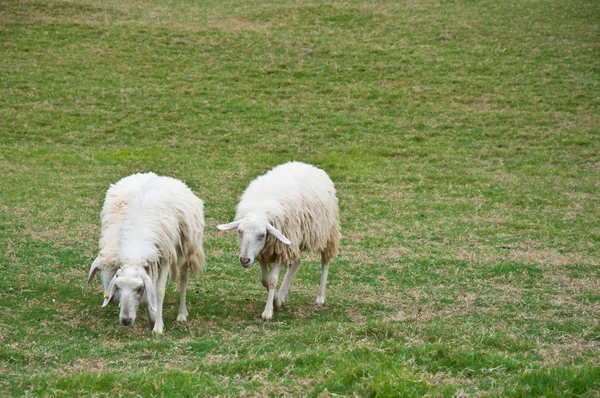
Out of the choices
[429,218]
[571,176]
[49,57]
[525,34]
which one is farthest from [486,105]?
[49,57]

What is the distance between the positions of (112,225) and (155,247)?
1.27m

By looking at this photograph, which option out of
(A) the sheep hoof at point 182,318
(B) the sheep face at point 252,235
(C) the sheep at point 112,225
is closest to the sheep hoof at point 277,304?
(B) the sheep face at point 252,235

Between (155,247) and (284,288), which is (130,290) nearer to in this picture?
(155,247)

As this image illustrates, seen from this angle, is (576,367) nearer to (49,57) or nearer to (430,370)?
(430,370)

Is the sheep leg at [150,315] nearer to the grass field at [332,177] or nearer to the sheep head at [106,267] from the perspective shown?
the grass field at [332,177]

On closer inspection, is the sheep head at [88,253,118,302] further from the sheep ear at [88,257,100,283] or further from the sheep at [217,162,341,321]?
the sheep at [217,162,341,321]

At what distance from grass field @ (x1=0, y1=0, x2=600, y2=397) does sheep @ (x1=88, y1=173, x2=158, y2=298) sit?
23.7 inches

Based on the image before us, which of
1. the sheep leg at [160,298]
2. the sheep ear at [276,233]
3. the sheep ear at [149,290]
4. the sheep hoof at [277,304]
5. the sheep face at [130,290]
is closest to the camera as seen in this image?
the sheep face at [130,290]

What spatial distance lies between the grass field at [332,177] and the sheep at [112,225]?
0.60 m

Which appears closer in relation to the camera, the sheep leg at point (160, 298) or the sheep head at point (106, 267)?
the sheep leg at point (160, 298)

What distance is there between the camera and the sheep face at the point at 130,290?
27.5 ft

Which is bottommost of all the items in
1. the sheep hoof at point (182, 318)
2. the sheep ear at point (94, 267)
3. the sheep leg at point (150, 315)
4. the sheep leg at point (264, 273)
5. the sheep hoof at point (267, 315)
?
the sheep hoof at point (182, 318)

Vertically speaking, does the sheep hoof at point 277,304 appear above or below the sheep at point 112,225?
below

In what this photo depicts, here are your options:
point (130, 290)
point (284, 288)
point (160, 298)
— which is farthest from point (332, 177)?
point (130, 290)
